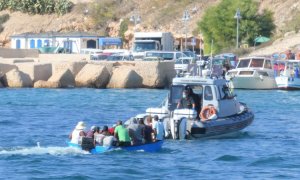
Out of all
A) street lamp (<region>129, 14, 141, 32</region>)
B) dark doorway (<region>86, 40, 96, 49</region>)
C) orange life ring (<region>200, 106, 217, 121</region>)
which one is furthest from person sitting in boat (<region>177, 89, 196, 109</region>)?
street lamp (<region>129, 14, 141, 32</region>)

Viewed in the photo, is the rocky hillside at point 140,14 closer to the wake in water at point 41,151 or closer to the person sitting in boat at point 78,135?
the wake in water at point 41,151

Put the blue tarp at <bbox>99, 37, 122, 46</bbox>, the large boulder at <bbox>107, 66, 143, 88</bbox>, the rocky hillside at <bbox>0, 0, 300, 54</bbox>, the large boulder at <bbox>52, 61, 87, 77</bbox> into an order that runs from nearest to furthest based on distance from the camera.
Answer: the large boulder at <bbox>107, 66, 143, 88</bbox>, the large boulder at <bbox>52, 61, 87, 77</bbox>, the blue tarp at <bbox>99, 37, 122, 46</bbox>, the rocky hillside at <bbox>0, 0, 300, 54</bbox>

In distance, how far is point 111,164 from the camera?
27.6 meters

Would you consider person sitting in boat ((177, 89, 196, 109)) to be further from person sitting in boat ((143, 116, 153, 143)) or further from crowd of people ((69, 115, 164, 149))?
person sitting in boat ((143, 116, 153, 143))

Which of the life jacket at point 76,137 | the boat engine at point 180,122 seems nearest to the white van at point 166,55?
the boat engine at point 180,122

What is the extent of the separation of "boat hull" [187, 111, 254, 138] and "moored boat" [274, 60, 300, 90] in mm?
25868

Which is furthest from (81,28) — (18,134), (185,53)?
(18,134)

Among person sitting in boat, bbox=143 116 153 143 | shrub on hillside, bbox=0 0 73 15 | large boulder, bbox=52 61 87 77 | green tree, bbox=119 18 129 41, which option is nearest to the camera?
person sitting in boat, bbox=143 116 153 143

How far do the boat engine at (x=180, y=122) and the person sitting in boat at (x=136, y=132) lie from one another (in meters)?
2.57

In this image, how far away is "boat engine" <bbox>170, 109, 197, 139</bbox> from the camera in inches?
1245

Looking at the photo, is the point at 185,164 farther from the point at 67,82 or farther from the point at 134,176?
the point at 67,82

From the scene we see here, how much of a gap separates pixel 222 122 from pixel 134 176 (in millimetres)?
7836

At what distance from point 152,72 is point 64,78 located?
4821 millimetres

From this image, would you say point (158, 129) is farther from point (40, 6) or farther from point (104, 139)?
point (40, 6)
